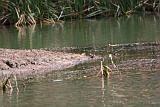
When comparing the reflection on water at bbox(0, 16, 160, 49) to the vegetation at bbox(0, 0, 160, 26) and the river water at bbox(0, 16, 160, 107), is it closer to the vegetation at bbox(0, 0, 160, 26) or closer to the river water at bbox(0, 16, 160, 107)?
the vegetation at bbox(0, 0, 160, 26)

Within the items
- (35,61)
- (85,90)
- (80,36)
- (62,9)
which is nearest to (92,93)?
(85,90)

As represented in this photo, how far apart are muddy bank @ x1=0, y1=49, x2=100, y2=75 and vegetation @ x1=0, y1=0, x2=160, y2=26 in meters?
9.27

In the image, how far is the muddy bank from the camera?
9023 mm

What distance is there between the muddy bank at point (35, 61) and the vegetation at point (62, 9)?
30.4ft

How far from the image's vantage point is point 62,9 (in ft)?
67.9

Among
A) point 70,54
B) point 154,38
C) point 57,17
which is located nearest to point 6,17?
point 57,17

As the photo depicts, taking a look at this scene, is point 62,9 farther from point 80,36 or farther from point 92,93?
point 92,93

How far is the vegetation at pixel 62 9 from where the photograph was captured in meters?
19.3

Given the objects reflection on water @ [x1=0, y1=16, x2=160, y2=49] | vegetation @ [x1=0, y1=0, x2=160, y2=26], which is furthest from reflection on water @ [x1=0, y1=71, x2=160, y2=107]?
vegetation @ [x1=0, y1=0, x2=160, y2=26]

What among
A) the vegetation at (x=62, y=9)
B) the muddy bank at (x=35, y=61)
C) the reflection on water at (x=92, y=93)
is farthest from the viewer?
the vegetation at (x=62, y=9)

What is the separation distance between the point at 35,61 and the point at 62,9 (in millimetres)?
11356

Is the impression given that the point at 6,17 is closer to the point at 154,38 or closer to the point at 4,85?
the point at 154,38

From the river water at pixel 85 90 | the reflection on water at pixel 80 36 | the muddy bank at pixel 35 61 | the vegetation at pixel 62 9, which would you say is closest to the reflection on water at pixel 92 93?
the river water at pixel 85 90

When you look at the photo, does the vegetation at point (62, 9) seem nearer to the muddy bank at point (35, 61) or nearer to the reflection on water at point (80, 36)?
the reflection on water at point (80, 36)
